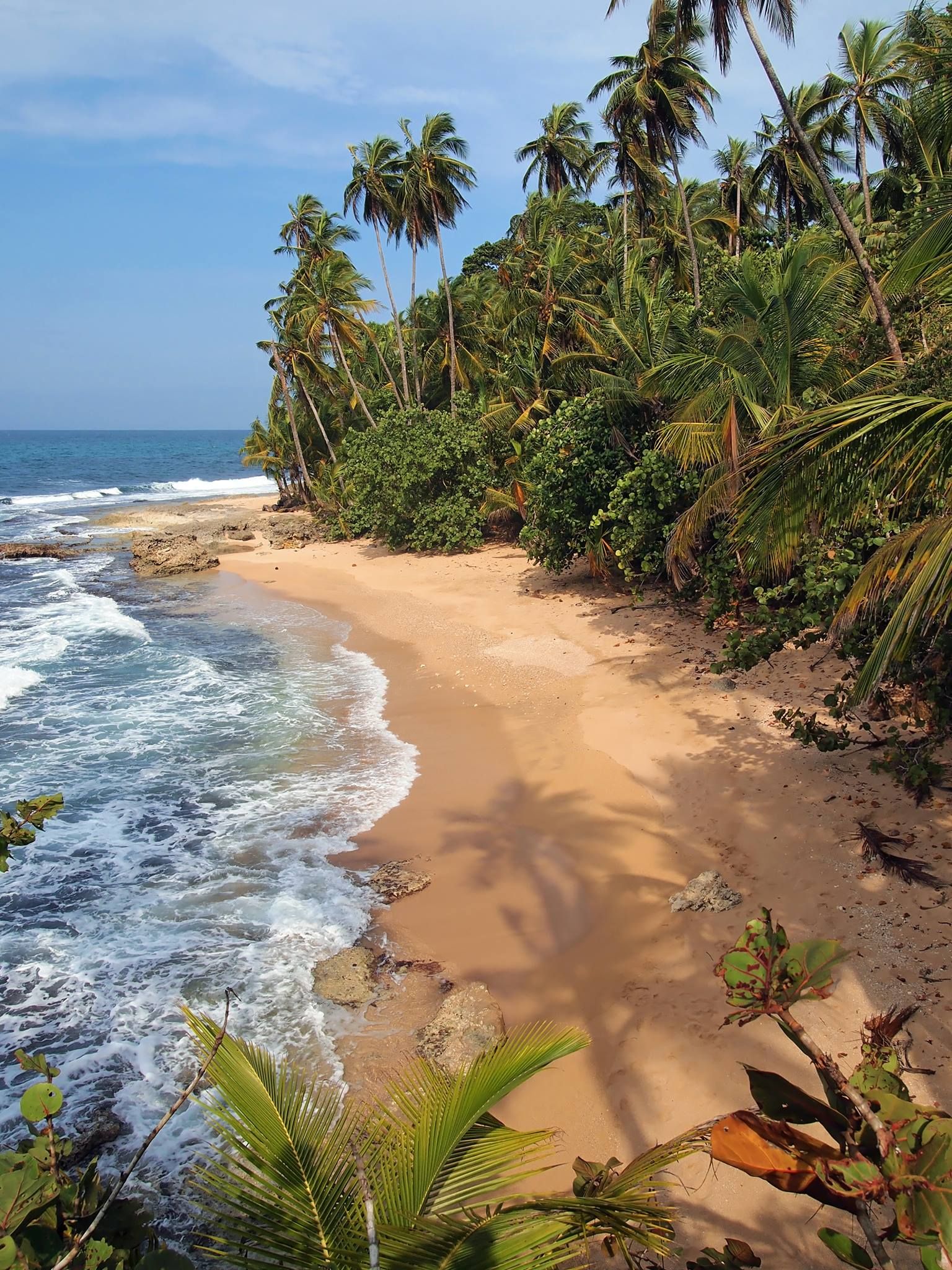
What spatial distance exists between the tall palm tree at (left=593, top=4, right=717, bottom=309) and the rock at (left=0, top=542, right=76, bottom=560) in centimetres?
2504

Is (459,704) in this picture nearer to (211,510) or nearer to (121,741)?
(121,741)

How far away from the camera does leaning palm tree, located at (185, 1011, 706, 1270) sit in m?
2.31

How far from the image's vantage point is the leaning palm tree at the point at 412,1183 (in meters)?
2.31

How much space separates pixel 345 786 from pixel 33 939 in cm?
381

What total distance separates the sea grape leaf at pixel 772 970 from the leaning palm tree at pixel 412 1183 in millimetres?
761

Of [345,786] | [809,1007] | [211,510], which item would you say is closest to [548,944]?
[809,1007]

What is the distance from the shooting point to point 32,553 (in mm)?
31562

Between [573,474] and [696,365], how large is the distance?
490 centimetres

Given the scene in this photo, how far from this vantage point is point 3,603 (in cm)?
2336

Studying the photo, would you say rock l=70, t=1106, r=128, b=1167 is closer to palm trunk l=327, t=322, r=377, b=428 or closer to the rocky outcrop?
the rocky outcrop

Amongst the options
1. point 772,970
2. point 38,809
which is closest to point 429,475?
point 38,809

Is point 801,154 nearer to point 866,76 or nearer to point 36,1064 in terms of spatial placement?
point 866,76

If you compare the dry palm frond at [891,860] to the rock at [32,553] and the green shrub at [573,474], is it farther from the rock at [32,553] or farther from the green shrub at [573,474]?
the rock at [32,553]

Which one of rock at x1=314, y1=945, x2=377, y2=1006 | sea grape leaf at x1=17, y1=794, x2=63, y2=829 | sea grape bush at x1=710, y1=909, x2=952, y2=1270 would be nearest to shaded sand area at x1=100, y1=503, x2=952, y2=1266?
rock at x1=314, y1=945, x2=377, y2=1006
